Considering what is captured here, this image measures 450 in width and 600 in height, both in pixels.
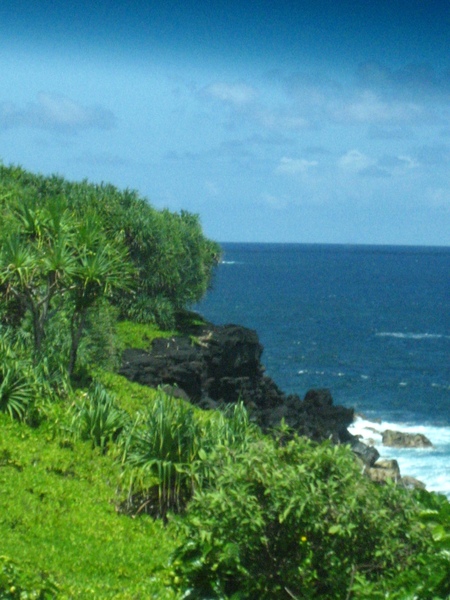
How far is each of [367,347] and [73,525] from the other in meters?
51.0

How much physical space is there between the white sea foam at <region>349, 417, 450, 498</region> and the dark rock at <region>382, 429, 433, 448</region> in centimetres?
27

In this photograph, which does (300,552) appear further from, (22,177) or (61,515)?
(22,177)

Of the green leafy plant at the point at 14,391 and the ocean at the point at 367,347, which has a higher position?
the green leafy plant at the point at 14,391

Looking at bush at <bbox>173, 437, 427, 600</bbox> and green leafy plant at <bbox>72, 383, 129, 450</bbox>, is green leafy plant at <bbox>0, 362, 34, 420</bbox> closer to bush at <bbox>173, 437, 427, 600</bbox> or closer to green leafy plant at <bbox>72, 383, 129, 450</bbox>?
green leafy plant at <bbox>72, 383, 129, 450</bbox>

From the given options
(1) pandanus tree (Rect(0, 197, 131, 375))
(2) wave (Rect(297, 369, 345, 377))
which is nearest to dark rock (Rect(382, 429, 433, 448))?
(2) wave (Rect(297, 369, 345, 377))

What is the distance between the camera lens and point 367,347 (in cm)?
5912

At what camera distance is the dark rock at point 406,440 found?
105ft

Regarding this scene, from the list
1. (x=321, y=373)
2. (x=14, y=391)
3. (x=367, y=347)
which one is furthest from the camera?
(x=367, y=347)

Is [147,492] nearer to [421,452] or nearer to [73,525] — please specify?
[73,525]

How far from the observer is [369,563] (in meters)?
6.71

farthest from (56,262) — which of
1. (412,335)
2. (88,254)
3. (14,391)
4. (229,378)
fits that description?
(412,335)

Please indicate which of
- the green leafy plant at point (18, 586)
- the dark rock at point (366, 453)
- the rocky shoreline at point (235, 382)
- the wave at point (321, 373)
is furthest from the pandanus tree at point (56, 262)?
the wave at point (321, 373)

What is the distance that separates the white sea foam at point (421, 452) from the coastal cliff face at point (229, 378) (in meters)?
1.33

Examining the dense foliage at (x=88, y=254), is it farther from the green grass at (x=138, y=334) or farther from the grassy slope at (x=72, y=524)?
the grassy slope at (x=72, y=524)
